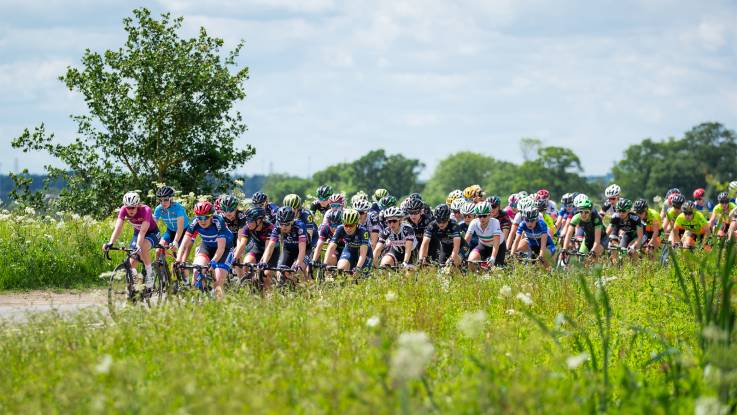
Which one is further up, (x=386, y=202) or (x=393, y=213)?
(x=386, y=202)

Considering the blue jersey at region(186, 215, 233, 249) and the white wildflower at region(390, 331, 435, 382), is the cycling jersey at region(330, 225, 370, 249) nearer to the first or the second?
the blue jersey at region(186, 215, 233, 249)

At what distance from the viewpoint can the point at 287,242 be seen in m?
14.8

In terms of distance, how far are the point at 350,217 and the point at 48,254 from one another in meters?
7.30

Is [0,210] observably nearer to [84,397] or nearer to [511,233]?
[511,233]

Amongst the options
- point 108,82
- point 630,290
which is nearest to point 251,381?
point 630,290

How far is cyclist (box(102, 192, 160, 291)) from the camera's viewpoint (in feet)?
46.6

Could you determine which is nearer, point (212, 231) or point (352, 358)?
point (352, 358)

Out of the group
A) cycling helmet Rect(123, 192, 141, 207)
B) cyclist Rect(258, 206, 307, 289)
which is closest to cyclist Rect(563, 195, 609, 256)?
cyclist Rect(258, 206, 307, 289)

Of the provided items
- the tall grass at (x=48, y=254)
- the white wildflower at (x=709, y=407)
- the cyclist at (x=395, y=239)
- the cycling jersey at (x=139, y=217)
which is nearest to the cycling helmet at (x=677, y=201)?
the cyclist at (x=395, y=239)

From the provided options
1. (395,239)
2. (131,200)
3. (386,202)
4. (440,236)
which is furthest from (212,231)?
(386,202)

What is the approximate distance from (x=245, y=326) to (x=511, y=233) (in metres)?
11.9

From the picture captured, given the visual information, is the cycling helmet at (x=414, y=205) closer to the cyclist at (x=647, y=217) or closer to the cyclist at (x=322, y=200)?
the cyclist at (x=322, y=200)

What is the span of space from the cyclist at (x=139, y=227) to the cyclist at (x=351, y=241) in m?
3.08

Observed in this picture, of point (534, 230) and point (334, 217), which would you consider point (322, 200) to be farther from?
point (534, 230)
